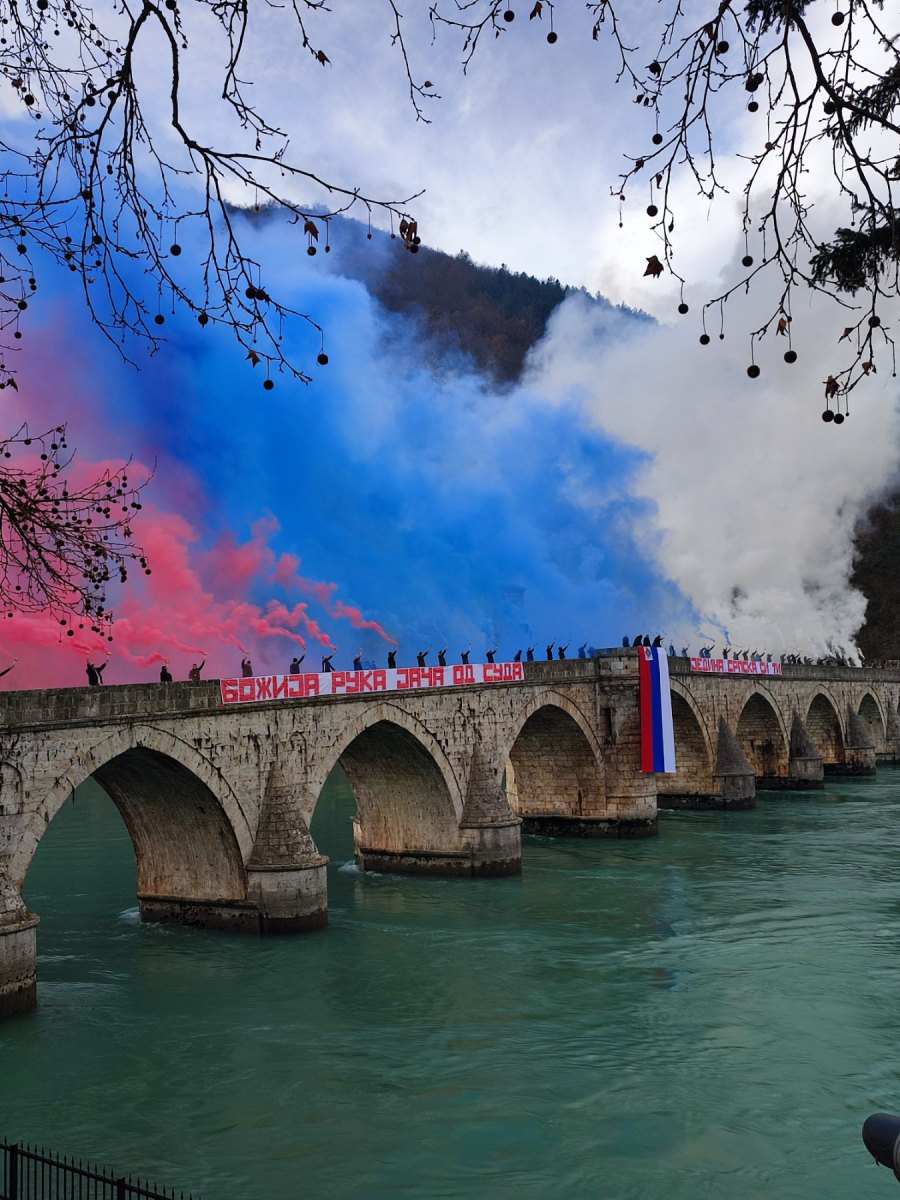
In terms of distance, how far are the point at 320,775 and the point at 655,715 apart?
54.3 ft

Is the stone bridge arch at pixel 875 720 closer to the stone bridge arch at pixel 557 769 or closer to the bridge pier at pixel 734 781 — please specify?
the bridge pier at pixel 734 781

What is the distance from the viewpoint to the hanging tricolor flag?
37.6 metres

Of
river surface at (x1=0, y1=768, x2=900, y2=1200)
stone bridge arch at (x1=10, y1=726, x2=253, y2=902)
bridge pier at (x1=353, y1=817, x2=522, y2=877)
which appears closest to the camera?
river surface at (x1=0, y1=768, x2=900, y2=1200)

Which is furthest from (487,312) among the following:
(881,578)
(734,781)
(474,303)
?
(734,781)

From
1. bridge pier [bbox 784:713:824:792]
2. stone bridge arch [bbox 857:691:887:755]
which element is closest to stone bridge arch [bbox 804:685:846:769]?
stone bridge arch [bbox 857:691:887:755]

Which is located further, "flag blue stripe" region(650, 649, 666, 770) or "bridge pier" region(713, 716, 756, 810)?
"bridge pier" region(713, 716, 756, 810)

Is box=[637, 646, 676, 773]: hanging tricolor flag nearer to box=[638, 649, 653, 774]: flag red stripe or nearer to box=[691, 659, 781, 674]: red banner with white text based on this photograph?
box=[638, 649, 653, 774]: flag red stripe

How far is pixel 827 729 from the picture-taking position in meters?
63.8

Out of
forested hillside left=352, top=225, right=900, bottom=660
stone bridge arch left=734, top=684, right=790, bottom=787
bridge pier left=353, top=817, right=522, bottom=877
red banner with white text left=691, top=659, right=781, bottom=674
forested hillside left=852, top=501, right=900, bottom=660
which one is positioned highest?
forested hillside left=352, top=225, right=900, bottom=660

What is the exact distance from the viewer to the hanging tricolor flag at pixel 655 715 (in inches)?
1480

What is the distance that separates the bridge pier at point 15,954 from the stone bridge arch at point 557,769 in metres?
21.9

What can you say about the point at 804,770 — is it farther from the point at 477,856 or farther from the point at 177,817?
the point at 177,817

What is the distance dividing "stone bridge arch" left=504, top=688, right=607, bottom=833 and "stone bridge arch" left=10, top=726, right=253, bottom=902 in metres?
15.6

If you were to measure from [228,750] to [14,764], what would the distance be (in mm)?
5558
